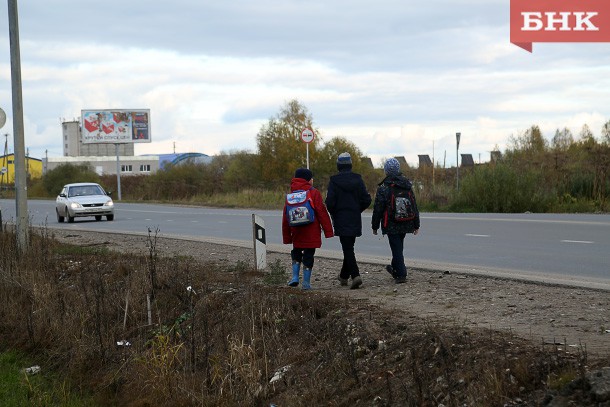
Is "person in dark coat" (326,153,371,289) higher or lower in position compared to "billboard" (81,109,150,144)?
lower

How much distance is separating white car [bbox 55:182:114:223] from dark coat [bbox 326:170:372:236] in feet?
82.1

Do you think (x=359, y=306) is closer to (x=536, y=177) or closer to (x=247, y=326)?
(x=247, y=326)

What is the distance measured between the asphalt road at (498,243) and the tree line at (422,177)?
4.43 metres

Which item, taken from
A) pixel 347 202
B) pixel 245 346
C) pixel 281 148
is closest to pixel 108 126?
pixel 281 148

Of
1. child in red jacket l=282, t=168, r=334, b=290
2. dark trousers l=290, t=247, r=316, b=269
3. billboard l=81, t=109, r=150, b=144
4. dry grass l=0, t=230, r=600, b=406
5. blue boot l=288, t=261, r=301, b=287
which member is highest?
billboard l=81, t=109, r=150, b=144

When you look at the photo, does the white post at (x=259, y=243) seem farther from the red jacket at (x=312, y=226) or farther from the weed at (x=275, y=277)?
the red jacket at (x=312, y=226)

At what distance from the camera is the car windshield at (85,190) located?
37.0 metres

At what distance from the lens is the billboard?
9438 cm

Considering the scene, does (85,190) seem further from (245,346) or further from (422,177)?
(245,346)

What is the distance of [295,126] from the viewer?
71312 millimetres

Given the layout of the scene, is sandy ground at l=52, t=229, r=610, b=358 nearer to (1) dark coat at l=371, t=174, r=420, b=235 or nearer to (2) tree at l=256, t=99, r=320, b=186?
(1) dark coat at l=371, t=174, r=420, b=235

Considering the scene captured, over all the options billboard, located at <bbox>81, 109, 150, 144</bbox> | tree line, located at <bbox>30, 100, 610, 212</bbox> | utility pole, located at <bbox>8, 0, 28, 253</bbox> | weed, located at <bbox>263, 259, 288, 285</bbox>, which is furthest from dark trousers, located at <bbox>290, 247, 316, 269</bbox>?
billboard, located at <bbox>81, 109, 150, 144</bbox>

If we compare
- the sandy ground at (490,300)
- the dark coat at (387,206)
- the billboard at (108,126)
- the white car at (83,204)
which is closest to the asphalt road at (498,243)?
the sandy ground at (490,300)

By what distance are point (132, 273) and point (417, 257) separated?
18.8ft
